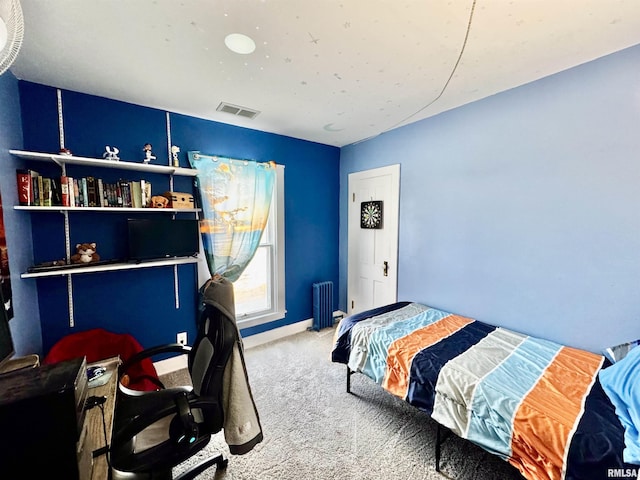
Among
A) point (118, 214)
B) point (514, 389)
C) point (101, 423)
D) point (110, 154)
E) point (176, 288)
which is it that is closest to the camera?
point (101, 423)

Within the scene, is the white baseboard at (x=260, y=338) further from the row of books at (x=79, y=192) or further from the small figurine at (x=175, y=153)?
the small figurine at (x=175, y=153)

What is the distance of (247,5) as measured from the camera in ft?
4.26

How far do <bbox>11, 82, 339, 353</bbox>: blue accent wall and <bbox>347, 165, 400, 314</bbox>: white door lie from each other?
2.76ft

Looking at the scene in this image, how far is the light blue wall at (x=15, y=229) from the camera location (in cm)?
166

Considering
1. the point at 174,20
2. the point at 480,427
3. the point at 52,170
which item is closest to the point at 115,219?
the point at 52,170

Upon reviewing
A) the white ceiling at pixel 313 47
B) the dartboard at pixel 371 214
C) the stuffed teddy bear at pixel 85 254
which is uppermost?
the white ceiling at pixel 313 47

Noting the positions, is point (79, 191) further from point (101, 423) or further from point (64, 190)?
point (101, 423)

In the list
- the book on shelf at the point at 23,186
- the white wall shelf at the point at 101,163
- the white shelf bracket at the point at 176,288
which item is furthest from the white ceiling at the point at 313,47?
the white shelf bracket at the point at 176,288

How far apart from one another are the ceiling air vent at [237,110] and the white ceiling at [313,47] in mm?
98

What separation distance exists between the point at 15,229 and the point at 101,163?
684 millimetres

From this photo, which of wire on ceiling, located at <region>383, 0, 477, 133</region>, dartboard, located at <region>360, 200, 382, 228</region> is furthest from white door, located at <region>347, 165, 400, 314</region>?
wire on ceiling, located at <region>383, 0, 477, 133</region>

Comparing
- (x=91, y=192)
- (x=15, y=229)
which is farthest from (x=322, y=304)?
(x=15, y=229)

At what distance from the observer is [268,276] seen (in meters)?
3.29

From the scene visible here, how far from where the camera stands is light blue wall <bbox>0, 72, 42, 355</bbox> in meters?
1.66
